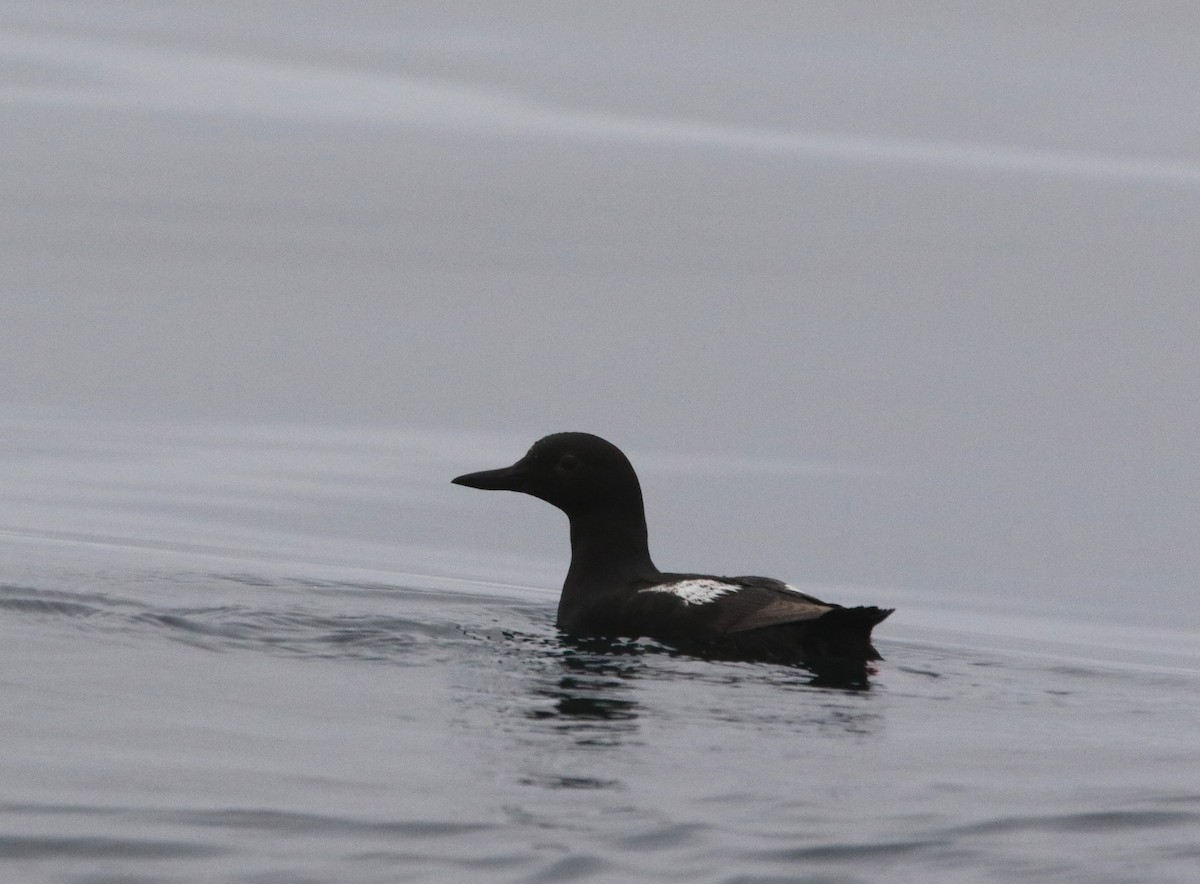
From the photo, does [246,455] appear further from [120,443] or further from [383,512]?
[383,512]

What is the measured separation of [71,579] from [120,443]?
21.5 feet

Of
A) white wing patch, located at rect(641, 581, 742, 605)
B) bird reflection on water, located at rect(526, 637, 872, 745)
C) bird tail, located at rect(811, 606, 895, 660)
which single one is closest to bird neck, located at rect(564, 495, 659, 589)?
bird reflection on water, located at rect(526, 637, 872, 745)

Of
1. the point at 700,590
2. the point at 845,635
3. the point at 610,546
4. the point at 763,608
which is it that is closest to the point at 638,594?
the point at 700,590

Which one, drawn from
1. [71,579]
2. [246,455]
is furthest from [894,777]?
[246,455]

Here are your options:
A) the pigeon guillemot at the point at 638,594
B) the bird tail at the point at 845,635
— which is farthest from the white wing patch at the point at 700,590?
the bird tail at the point at 845,635

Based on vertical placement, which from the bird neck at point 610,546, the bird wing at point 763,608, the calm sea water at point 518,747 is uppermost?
the bird neck at point 610,546

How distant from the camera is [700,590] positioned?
8555mm

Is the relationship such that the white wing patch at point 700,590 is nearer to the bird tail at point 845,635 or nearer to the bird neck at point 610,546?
the bird tail at point 845,635

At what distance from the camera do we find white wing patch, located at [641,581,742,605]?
27.8 feet

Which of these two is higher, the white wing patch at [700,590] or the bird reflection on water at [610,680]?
the white wing patch at [700,590]

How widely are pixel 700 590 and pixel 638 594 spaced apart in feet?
1.40

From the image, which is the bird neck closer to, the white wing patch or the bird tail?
the white wing patch

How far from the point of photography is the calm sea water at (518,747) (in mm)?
5125

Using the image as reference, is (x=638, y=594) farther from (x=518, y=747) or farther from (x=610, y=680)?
(x=518, y=747)
